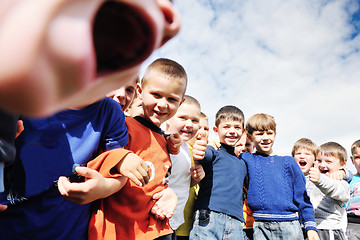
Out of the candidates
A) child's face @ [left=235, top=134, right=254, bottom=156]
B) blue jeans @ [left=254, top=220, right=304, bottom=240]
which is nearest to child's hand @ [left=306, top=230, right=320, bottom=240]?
blue jeans @ [left=254, top=220, right=304, bottom=240]

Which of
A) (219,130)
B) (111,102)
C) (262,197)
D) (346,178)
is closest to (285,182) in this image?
(262,197)

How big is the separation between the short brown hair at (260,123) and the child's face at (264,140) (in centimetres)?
4

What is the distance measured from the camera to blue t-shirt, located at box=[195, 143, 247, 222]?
1.96 metres

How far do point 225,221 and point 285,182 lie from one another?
791mm

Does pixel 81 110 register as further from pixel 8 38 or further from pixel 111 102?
pixel 8 38

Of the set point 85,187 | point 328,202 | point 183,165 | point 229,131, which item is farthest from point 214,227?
point 328,202

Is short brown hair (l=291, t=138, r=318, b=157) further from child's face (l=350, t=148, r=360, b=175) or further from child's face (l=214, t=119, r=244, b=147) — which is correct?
child's face (l=214, t=119, r=244, b=147)

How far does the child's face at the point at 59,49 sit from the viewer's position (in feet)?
0.56

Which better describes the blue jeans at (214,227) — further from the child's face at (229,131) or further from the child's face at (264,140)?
the child's face at (264,140)

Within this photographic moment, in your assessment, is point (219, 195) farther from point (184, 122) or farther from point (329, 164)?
point (329, 164)

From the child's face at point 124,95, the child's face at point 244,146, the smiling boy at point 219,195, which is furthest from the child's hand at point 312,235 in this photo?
the child's face at point 124,95

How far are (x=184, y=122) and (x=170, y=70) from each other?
775 mm

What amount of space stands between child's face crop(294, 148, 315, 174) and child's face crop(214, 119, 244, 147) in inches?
63.3

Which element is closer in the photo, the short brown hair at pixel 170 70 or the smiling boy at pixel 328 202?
the short brown hair at pixel 170 70
